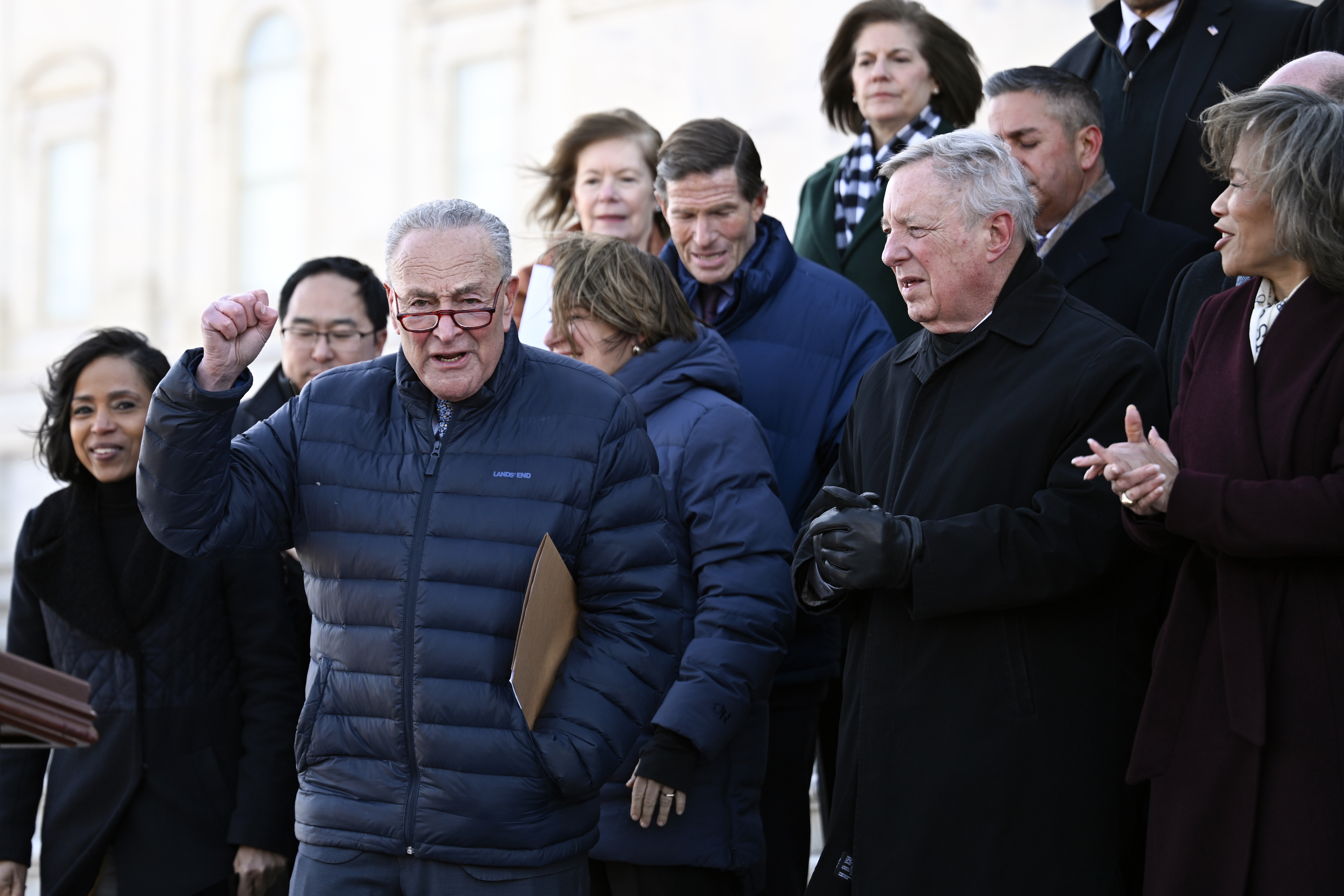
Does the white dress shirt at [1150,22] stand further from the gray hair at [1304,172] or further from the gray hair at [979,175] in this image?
the gray hair at [1304,172]

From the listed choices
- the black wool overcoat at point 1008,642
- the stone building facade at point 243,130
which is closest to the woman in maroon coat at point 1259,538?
the black wool overcoat at point 1008,642

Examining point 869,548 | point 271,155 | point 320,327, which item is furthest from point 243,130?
point 869,548

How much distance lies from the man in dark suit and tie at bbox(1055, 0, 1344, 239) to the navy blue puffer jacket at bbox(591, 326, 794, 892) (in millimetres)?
1362

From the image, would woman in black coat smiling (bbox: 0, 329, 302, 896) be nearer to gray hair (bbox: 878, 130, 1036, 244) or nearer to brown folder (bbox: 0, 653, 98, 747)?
brown folder (bbox: 0, 653, 98, 747)

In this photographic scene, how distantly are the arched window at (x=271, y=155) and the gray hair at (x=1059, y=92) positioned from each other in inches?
363

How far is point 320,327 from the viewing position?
13.4ft

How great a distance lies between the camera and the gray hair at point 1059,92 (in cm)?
368

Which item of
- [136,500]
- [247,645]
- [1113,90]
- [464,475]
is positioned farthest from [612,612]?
[1113,90]

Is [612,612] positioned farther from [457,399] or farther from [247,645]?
[247,645]

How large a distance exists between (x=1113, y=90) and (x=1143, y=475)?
2.01m

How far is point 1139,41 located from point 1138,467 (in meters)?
2.02

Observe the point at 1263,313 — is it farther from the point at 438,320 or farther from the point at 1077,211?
the point at 438,320

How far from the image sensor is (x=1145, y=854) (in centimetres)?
257

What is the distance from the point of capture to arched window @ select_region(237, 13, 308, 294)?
40.5 feet
